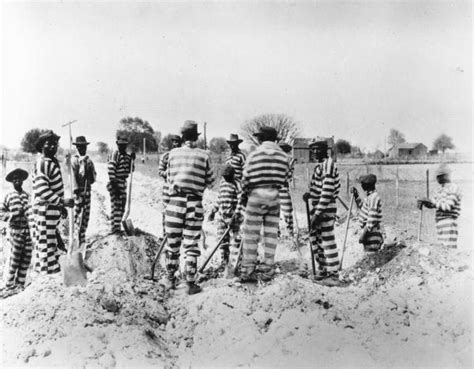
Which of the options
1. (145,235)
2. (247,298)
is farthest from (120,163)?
(247,298)

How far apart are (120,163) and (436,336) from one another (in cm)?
569

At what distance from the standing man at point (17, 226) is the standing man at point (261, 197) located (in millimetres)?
3045

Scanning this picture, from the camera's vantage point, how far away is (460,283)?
4.86m

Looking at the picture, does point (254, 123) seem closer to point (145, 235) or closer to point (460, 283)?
point (145, 235)

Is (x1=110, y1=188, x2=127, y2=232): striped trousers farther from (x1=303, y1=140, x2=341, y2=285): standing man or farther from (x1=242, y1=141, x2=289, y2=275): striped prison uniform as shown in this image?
(x1=303, y1=140, x2=341, y2=285): standing man

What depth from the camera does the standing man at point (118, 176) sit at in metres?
7.83

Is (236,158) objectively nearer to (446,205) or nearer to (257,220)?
(257,220)

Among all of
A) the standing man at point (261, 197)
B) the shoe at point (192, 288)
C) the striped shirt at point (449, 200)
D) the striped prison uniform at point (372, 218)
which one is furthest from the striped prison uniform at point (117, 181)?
the striped shirt at point (449, 200)

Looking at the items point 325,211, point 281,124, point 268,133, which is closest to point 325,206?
point 325,211

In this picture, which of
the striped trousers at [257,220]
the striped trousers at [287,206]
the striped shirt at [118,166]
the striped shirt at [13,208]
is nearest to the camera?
the striped trousers at [257,220]

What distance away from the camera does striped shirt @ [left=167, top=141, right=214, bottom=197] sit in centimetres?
522

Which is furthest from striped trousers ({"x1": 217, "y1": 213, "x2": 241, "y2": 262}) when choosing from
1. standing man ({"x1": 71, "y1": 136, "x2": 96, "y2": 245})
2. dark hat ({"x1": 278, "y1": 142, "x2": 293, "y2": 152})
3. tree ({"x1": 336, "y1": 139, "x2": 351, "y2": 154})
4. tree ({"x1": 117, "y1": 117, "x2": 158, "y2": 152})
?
tree ({"x1": 336, "y1": 139, "x2": 351, "y2": 154})

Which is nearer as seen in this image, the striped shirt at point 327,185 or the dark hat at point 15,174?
the striped shirt at point 327,185

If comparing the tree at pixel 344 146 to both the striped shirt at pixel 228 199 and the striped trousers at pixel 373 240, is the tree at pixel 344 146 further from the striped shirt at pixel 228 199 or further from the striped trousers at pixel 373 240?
the striped shirt at pixel 228 199
